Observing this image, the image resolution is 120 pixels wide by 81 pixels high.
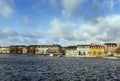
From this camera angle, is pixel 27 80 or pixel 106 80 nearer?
pixel 27 80

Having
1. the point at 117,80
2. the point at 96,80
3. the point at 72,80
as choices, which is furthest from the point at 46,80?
the point at 117,80

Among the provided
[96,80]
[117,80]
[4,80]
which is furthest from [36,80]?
[117,80]

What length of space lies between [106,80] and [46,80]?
10.2m

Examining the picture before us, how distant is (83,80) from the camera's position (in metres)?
47.5

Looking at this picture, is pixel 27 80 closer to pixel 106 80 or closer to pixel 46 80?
pixel 46 80

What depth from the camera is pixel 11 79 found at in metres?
46.6

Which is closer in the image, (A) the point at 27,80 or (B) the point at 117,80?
(A) the point at 27,80

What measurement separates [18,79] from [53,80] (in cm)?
568

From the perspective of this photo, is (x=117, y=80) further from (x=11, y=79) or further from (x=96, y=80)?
(x=11, y=79)

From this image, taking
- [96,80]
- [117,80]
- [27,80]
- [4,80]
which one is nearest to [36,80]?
[27,80]

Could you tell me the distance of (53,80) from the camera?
46656mm

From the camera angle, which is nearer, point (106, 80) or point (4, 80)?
point (4, 80)

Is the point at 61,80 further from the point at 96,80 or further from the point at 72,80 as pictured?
the point at 96,80

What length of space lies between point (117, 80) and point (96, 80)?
3.92 m
